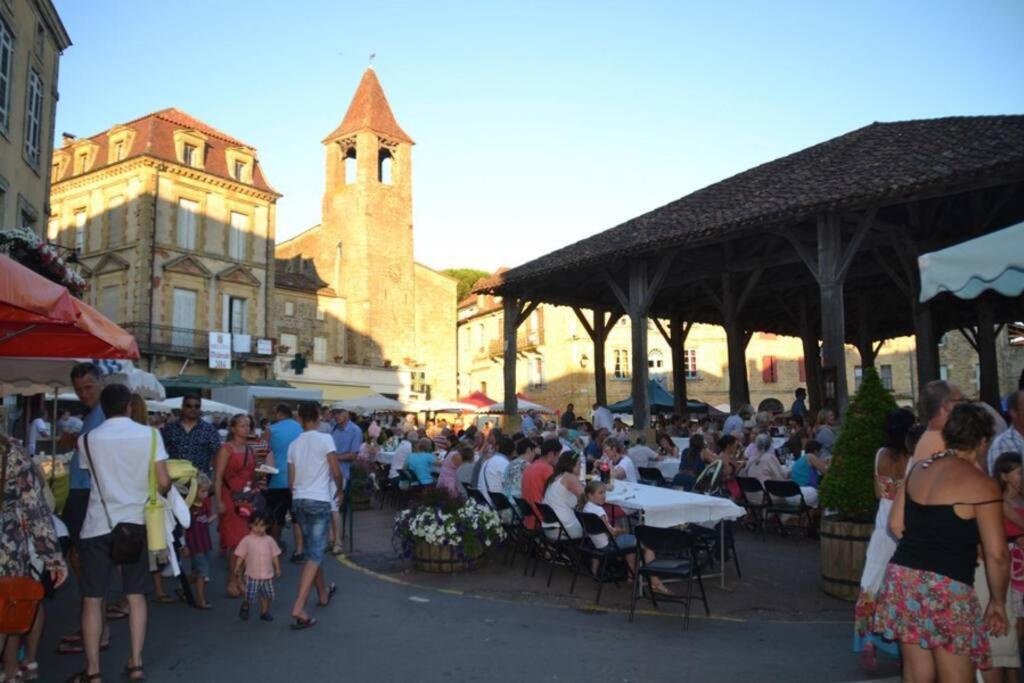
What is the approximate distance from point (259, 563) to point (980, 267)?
5.21m

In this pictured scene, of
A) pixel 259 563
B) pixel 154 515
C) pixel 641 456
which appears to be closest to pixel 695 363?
pixel 641 456

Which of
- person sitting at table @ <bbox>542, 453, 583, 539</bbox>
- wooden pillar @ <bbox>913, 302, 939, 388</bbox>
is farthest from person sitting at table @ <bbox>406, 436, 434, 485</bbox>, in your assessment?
wooden pillar @ <bbox>913, 302, 939, 388</bbox>

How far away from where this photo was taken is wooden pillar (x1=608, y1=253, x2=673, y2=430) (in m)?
16.2

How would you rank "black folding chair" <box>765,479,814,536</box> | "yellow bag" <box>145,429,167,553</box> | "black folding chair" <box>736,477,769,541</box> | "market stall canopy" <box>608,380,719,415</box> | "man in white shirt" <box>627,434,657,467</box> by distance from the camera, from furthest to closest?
"market stall canopy" <box>608,380,719,415</box> → "man in white shirt" <box>627,434,657,467</box> → "black folding chair" <box>736,477,769,541</box> → "black folding chair" <box>765,479,814,536</box> → "yellow bag" <box>145,429,167,553</box>

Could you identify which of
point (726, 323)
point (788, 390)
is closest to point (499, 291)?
point (726, 323)

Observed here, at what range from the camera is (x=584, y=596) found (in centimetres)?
698

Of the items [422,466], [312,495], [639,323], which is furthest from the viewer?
[639,323]

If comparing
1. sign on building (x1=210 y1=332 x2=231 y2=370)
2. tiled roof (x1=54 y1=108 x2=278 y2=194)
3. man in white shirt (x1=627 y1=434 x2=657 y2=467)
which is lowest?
man in white shirt (x1=627 y1=434 x2=657 y2=467)

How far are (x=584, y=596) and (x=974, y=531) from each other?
4.29m

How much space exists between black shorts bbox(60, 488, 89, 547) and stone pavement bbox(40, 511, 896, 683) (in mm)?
787

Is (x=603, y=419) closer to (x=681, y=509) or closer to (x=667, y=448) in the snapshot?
(x=667, y=448)

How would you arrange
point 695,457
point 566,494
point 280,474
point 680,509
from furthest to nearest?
point 695,457 → point 280,474 → point 566,494 → point 680,509

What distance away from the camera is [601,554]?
6.71 meters

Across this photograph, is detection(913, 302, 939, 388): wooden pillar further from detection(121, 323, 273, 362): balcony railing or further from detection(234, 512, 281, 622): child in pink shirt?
detection(121, 323, 273, 362): balcony railing
